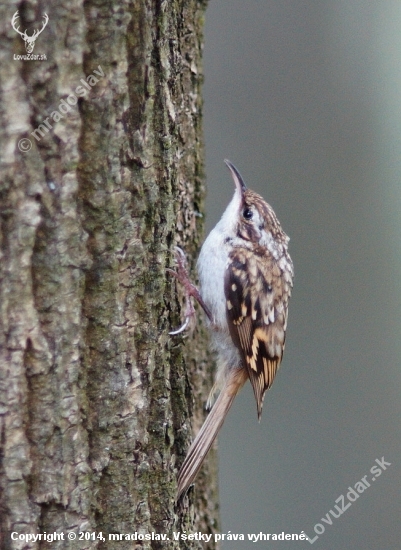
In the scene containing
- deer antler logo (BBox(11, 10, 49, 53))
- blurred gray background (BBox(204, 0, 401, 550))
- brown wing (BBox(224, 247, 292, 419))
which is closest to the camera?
deer antler logo (BBox(11, 10, 49, 53))

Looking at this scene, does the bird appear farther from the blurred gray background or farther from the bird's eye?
the blurred gray background

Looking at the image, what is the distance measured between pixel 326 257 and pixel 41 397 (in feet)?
11.4

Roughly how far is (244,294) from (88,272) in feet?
4.25

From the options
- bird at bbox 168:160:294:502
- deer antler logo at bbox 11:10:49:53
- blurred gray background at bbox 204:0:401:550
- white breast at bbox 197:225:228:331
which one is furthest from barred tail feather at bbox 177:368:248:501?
blurred gray background at bbox 204:0:401:550

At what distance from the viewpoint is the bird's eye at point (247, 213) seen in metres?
3.20

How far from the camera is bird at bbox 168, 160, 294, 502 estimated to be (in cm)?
300

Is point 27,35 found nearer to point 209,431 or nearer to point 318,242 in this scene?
point 209,431

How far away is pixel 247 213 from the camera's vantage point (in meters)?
3.21

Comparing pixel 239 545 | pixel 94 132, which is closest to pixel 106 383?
pixel 94 132

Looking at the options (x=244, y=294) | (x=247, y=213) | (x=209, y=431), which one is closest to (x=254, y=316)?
(x=244, y=294)

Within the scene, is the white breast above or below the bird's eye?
below

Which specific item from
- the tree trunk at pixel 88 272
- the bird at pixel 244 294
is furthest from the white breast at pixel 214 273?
the tree trunk at pixel 88 272

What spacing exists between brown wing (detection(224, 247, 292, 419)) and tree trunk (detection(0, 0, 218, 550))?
844 millimetres

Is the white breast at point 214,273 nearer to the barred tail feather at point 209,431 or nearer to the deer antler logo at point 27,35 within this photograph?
the barred tail feather at point 209,431
